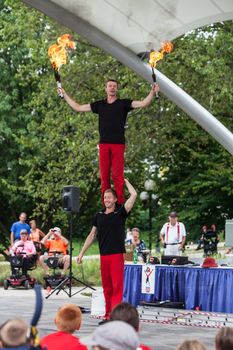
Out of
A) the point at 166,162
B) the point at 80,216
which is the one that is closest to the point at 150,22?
the point at 166,162

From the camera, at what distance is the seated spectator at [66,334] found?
208 inches

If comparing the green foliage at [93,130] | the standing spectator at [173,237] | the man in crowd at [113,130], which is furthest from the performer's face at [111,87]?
the green foliage at [93,130]

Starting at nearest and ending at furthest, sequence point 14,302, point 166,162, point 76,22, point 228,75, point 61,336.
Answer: point 61,336
point 76,22
point 14,302
point 228,75
point 166,162

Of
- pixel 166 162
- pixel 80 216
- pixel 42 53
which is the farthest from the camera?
pixel 80 216

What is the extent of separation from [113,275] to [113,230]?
533 mm

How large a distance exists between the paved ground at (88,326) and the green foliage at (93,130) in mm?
7900

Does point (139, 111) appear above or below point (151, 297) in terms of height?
above

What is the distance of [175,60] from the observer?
23531 millimetres

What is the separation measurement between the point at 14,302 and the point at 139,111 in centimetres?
1051

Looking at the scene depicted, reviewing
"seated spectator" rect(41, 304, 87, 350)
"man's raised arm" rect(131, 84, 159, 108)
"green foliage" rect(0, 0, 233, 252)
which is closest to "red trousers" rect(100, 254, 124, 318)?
"man's raised arm" rect(131, 84, 159, 108)

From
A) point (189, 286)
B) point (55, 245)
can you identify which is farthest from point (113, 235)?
point (55, 245)

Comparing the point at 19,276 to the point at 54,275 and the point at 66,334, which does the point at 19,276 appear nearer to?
the point at 54,275

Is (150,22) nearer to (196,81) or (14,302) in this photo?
(14,302)

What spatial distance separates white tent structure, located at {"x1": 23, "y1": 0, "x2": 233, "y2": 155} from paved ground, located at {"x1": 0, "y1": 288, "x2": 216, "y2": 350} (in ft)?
11.5
